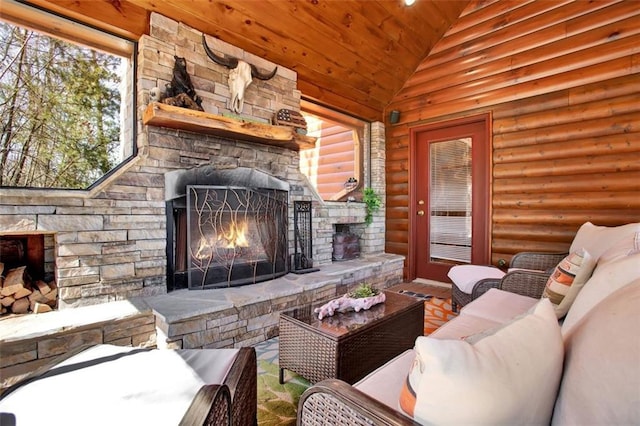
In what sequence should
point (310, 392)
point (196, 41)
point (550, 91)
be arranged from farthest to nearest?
point (550, 91) < point (196, 41) < point (310, 392)

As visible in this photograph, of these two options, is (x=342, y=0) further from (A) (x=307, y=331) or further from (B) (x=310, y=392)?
(B) (x=310, y=392)

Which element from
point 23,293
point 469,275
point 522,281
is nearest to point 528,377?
point 522,281

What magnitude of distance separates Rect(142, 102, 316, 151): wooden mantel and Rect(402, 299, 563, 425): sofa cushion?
7.39ft

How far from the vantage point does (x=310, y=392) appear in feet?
3.16

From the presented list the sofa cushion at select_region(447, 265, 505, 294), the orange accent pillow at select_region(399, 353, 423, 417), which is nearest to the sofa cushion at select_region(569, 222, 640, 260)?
the sofa cushion at select_region(447, 265, 505, 294)

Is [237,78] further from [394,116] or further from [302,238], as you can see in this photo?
[394,116]

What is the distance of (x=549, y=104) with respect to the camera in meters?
3.27

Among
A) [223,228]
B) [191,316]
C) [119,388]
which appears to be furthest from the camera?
[223,228]

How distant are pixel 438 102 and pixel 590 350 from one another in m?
3.92

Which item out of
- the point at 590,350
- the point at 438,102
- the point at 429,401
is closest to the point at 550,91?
the point at 438,102

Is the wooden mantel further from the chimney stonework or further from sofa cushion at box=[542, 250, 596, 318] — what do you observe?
sofa cushion at box=[542, 250, 596, 318]

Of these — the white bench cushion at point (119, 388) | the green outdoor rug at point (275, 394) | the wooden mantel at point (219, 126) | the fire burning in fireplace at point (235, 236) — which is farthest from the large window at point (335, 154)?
the white bench cushion at point (119, 388)

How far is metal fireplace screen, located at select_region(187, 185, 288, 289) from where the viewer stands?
2.53 meters

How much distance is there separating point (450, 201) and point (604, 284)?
3.12 metres
